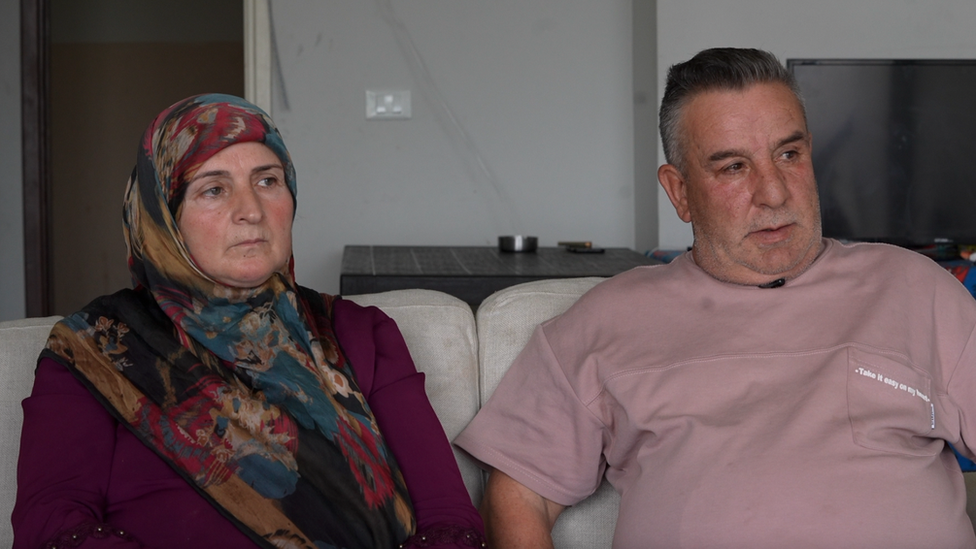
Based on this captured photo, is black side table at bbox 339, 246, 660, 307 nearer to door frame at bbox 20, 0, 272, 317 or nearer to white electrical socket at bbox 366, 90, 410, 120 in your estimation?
white electrical socket at bbox 366, 90, 410, 120

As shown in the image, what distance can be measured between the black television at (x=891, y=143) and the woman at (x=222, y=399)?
1.89m

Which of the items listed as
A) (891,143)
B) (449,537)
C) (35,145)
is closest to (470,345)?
(449,537)

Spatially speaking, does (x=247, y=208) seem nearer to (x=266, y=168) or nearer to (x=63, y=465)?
(x=266, y=168)

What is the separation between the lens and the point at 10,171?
3.78m

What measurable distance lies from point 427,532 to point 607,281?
50 cm

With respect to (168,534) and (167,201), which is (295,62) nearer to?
(167,201)

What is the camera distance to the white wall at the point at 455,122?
326 centimetres

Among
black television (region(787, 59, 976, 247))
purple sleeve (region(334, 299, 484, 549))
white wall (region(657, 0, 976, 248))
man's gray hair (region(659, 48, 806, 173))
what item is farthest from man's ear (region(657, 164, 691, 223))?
white wall (region(657, 0, 976, 248))

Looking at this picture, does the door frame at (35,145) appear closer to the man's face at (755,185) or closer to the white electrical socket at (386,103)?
the white electrical socket at (386,103)

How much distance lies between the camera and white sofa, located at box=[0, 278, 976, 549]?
1.40 m

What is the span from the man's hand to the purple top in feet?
0.25

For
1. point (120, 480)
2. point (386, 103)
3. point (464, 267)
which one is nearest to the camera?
point (120, 480)

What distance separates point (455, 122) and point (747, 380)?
2259mm

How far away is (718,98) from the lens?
1.35 meters
